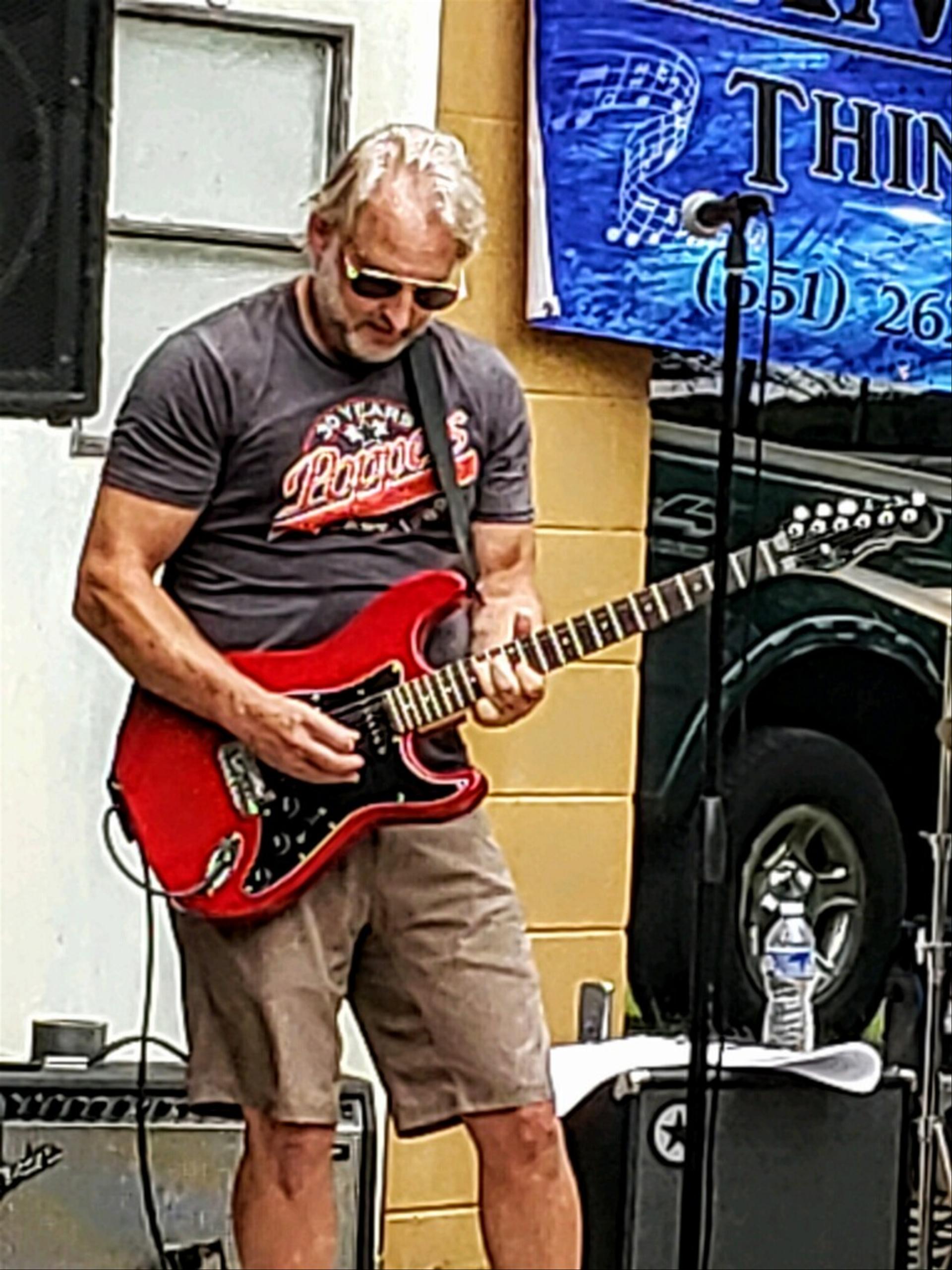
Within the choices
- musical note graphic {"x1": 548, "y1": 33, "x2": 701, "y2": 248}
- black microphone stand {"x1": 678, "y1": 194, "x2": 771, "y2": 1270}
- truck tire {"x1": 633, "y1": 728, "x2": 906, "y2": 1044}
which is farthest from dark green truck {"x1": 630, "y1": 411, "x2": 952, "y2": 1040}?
black microphone stand {"x1": 678, "y1": 194, "x2": 771, "y2": 1270}

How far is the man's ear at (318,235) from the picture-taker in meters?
3.40

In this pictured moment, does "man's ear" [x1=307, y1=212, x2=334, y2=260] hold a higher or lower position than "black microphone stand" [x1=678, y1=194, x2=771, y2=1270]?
higher

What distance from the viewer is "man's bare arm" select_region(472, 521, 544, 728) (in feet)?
11.1

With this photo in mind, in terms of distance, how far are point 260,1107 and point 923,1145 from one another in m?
1.14

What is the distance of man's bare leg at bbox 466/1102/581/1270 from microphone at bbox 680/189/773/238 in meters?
1.15

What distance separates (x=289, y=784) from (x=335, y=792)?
0.18ft

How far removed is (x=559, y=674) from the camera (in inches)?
165

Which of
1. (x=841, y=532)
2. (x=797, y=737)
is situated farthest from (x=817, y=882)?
(x=841, y=532)

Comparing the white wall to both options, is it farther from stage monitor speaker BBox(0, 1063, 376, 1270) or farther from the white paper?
the white paper

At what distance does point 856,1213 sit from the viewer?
3.95 metres

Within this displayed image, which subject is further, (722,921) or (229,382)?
(722,921)

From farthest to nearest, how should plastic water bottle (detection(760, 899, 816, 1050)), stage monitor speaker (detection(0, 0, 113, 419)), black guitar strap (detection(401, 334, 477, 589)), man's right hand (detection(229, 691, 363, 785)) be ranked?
plastic water bottle (detection(760, 899, 816, 1050)) → black guitar strap (detection(401, 334, 477, 589)) → man's right hand (detection(229, 691, 363, 785)) → stage monitor speaker (detection(0, 0, 113, 419))

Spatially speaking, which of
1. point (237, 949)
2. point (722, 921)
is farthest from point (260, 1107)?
point (722, 921)

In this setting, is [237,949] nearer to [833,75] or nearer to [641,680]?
[641,680]
